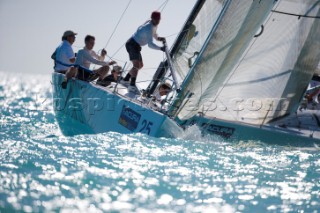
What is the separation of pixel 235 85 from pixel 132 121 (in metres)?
2.30

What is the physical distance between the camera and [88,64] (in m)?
9.31

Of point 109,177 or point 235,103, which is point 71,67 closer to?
point 235,103

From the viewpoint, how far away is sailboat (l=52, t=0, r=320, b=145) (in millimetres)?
7570

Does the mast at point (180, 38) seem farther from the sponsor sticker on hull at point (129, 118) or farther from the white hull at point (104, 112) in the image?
the sponsor sticker on hull at point (129, 118)

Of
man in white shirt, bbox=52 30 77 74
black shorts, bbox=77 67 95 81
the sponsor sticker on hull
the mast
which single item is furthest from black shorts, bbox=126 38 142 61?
the sponsor sticker on hull

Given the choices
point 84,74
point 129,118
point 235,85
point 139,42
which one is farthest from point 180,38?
point 129,118

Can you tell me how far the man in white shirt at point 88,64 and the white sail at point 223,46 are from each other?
1.88 meters

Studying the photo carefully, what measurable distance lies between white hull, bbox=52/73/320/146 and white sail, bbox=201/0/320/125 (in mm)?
428

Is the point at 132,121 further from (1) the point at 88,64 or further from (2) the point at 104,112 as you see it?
(1) the point at 88,64

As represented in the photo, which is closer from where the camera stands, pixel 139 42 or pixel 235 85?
pixel 139 42

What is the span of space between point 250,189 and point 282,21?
14.6 ft

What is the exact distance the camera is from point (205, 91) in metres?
7.78

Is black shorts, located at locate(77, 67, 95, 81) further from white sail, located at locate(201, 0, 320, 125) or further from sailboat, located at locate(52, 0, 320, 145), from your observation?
white sail, located at locate(201, 0, 320, 125)

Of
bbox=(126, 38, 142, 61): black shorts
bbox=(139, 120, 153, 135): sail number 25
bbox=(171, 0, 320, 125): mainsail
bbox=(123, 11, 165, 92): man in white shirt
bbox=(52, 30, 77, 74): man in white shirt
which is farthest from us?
bbox=(52, 30, 77, 74): man in white shirt
